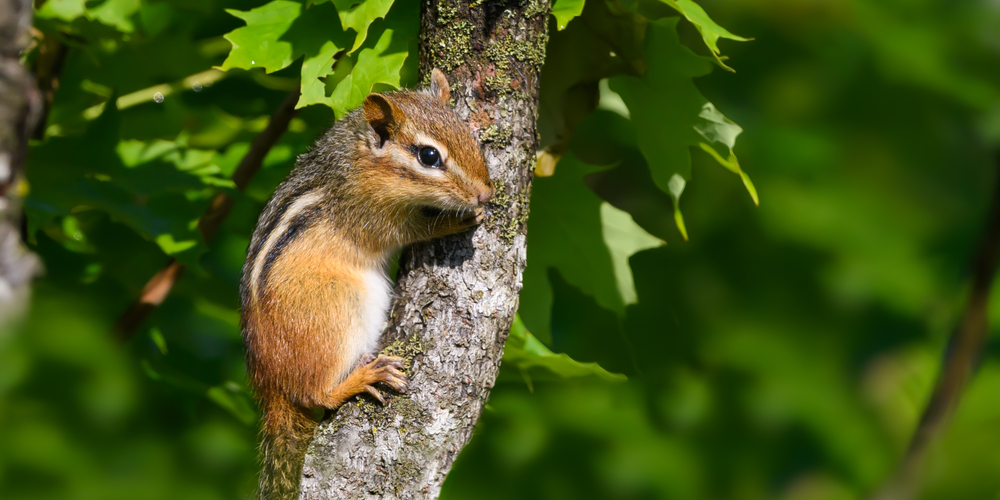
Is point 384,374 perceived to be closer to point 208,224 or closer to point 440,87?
point 440,87

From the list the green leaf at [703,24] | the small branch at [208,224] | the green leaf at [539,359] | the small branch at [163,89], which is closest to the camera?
the green leaf at [703,24]

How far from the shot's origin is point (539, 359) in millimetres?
2303

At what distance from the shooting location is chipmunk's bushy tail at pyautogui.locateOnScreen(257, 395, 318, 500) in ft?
7.73

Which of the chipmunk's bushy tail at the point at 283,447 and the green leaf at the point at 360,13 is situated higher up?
the green leaf at the point at 360,13

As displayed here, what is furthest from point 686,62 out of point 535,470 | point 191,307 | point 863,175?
point 191,307

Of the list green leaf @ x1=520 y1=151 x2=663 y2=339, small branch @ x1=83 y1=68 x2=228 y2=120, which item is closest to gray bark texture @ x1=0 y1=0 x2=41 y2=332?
green leaf @ x1=520 y1=151 x2=663 y2=339

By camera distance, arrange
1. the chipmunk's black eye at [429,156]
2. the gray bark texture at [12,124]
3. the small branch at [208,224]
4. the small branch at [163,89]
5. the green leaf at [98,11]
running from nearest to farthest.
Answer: the gray bark texture at [12,124] → the chipmunk's black eye at [429,156] → the green leaf at [98,11] → the small branch at [208,224] → the small branch at [163,89]

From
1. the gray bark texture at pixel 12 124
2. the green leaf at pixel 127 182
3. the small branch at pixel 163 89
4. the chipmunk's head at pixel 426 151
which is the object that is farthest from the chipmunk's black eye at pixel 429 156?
the gray bark texture at pixel 12 124

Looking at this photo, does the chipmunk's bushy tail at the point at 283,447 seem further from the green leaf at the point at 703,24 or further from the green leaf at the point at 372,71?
the green leaf at the point at 703,24

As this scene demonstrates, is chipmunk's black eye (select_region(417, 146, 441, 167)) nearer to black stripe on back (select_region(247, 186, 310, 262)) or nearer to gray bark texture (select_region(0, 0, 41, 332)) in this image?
black stripe on back (select_region(247, 186, 310, 262))

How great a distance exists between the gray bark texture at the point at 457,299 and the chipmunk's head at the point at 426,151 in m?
0.05

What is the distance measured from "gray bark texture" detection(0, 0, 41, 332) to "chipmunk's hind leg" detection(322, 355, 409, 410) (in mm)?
961

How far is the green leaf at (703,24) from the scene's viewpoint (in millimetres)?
1896

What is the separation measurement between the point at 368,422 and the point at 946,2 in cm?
169
